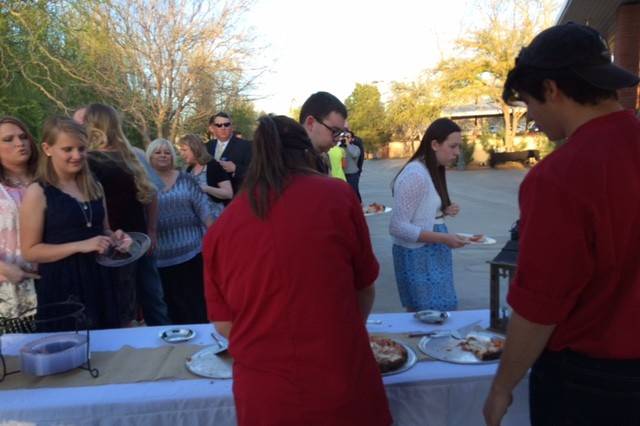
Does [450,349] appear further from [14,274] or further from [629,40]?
[629,40]

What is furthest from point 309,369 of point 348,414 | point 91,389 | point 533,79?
point 533,79

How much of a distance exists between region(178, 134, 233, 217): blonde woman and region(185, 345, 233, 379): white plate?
289 cm

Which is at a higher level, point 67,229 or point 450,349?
point 67,229

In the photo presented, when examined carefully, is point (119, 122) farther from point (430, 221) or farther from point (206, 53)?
point (206, 53)

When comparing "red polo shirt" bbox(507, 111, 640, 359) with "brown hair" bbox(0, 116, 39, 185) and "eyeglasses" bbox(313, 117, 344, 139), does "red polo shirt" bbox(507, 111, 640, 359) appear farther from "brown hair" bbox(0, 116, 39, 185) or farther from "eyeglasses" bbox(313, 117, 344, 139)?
"brown hair" bbox(0, 116, 39, 185)

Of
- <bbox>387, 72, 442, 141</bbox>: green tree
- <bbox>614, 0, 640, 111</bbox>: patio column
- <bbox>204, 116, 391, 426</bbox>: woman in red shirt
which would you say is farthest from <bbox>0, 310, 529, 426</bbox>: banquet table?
<bbox>387, 72, 442, 141</bbox>: green tree

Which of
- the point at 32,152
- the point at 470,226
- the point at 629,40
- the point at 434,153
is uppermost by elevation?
the point at 629,40

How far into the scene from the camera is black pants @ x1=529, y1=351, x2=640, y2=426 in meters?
1.14

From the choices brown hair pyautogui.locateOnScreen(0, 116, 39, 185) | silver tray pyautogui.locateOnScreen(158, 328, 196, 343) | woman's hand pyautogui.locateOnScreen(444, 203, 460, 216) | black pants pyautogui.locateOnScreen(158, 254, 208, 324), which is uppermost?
brown hair pyautogui.locateOnScreen(0, 116, 39, 185)

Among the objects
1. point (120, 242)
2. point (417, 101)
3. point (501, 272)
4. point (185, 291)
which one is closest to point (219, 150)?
point (185, 291)

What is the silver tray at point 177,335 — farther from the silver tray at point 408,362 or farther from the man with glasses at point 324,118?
the man with glasses at point 324,118

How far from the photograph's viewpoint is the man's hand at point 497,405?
126 centimetres

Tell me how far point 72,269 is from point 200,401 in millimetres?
1155

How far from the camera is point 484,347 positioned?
178 centimetres
